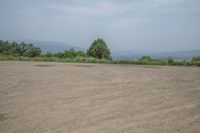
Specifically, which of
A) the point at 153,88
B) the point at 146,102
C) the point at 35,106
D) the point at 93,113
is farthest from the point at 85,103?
the point at 153,88

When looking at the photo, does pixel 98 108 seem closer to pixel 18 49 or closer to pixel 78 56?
pixel 78 56

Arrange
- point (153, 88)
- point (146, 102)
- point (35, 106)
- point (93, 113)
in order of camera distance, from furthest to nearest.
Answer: point (153, 88) → point (146, 102) → point (35, 106) → point (93, 113)

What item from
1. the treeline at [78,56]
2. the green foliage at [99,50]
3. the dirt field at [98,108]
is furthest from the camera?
the green foliage at [99,50]

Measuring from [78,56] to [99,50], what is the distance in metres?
10.6

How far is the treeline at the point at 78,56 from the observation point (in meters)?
23.2

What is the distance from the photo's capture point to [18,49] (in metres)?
63.0

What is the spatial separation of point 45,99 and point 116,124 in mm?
3370

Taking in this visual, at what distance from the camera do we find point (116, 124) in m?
5.38

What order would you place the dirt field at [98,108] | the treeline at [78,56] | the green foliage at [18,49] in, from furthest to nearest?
the green foliage at [18,49] < the treeline at [78,56] < the dirt field at [98,108]

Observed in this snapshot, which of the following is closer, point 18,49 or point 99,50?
point 99,50

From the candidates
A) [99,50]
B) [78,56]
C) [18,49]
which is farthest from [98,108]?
[18,49]

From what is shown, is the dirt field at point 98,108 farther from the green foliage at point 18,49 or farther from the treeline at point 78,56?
the green foliage at point 18,49

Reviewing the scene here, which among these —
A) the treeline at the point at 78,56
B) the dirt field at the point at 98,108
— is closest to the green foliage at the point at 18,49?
the treeline at the point at 78,56

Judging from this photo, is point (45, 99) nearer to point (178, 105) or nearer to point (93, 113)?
point (93, 113)
